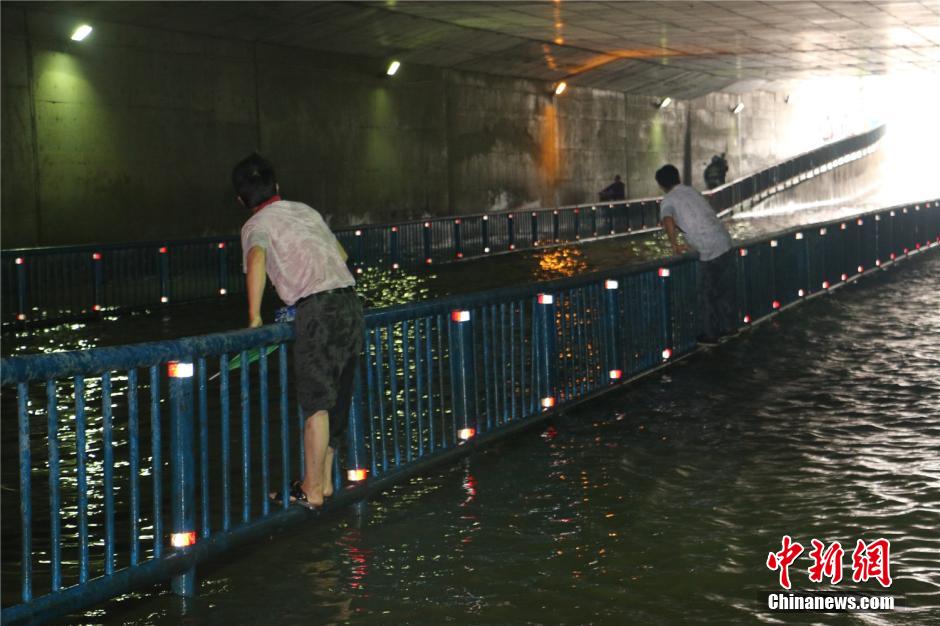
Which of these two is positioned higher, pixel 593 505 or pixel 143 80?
pixel 143 80

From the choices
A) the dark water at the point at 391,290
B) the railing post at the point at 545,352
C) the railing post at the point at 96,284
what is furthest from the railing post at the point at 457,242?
the railing post at the point at 545,352

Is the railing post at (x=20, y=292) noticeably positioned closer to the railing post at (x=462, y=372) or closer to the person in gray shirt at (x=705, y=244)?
the person in gray shirt at (x=705, y=244)

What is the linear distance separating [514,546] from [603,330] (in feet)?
16.2

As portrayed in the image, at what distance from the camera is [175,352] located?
5914 millimetres

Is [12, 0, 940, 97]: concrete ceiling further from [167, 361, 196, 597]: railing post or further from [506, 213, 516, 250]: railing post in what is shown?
[167, 361, 196, 597]: railing post

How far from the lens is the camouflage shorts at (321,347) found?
6.71 metres

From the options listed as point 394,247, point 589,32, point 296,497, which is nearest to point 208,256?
point 394,247

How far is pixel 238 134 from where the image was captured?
2692cm

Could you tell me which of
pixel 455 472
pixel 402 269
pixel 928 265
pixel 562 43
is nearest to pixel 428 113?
pixel 562 43

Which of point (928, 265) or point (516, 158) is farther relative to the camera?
point (516, 158)

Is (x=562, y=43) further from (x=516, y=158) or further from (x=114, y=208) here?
(x=114, y=208)

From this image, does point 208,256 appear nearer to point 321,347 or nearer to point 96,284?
point 96,284

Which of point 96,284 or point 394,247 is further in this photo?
point 394,247

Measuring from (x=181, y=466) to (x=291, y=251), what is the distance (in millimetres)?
1330
